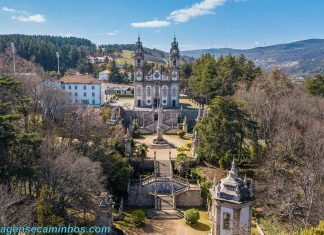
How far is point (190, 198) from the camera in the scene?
33.2 metres

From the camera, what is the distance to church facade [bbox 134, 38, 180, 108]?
216 feet

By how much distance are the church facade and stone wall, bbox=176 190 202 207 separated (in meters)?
33.9

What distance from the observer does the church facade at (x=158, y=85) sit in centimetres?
6588

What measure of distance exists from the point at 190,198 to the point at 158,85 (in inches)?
1391

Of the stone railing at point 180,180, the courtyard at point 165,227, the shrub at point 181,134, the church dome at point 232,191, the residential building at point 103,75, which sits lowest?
the courtyard at point 165,227

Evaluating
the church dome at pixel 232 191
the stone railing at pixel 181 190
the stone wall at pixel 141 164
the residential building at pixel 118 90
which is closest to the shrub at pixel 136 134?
the stone wall at pixel 141 164

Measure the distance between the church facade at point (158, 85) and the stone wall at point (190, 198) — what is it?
3392 cm

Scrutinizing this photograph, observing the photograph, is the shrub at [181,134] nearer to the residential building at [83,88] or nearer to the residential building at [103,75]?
the residential building at [83,88]

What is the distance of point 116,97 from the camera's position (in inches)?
3031

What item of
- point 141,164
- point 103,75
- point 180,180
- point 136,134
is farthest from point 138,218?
point 103,75

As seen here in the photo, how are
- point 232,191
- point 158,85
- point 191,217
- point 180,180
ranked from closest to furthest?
point 232,191, point 191,217, point 180,180, point 158,85

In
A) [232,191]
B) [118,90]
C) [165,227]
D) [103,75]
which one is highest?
[103,75]

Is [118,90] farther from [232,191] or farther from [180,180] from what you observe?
[232,191]

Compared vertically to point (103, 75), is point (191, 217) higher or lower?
lower
